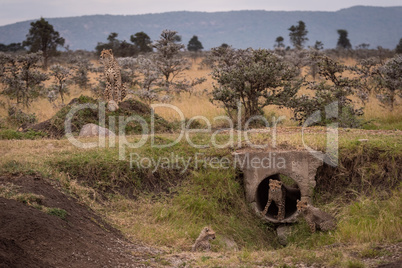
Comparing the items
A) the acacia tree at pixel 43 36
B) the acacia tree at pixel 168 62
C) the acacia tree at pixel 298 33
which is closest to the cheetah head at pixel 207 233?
the acacia tree at pixel 168 62

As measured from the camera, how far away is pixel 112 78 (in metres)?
13.2

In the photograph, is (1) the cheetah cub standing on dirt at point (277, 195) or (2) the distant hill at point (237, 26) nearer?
(1) the cheetah cub standing on dirt at point (277, 195)

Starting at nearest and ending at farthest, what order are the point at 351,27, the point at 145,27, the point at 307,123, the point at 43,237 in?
1. the point at 43,237
2. the point at 307,123
3. the point at 145,27
4. the point at 351,27

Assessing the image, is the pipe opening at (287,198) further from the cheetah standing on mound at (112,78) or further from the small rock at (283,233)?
the cheetah standing on mound at (112,78)

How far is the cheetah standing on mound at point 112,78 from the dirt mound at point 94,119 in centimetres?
27

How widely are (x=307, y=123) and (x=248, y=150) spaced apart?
4088 mm

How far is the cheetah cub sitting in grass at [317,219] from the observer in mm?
8266

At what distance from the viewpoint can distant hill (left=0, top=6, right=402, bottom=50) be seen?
154 metres

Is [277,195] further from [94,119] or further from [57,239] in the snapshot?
[94,119]

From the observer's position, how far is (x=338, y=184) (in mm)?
9734

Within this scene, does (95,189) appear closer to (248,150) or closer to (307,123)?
(248,150)

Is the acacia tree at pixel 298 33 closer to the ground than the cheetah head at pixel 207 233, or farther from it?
farther from it

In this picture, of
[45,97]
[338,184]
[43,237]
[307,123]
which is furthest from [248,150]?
[45,97]

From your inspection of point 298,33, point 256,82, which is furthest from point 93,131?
point 298,33
